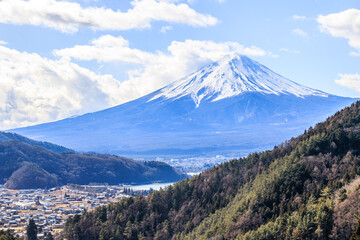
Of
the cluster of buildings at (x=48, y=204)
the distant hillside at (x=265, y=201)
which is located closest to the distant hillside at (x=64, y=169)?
the cluster of buildings at (x=48, y=204)

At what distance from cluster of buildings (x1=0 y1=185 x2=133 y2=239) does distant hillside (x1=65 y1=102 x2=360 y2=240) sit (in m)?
12.0

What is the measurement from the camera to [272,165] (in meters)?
55.8

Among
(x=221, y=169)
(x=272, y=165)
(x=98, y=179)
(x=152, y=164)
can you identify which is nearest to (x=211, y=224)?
(x=272, y=165)

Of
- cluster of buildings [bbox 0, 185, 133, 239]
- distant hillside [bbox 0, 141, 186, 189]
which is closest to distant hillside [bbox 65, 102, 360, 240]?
cluster of buildings [bbox 0, 185, 133, 239]

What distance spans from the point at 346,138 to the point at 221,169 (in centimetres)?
1727

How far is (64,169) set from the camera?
14488 cm

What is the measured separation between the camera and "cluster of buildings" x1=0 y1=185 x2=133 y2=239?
2800 inches

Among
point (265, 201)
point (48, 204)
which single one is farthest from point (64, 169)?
point (265, 201)

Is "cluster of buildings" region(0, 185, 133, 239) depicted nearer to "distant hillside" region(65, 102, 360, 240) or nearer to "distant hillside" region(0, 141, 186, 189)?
"distant hillside" region(0, 141, 186, 189)

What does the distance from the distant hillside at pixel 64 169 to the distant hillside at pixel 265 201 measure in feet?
242

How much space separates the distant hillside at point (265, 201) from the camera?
37375 millimetres

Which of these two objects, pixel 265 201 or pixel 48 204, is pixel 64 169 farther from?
pixel 265 201

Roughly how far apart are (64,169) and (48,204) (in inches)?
1982

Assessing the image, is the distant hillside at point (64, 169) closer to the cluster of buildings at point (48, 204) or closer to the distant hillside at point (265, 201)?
the cluster of buildings at point (48, 204)
